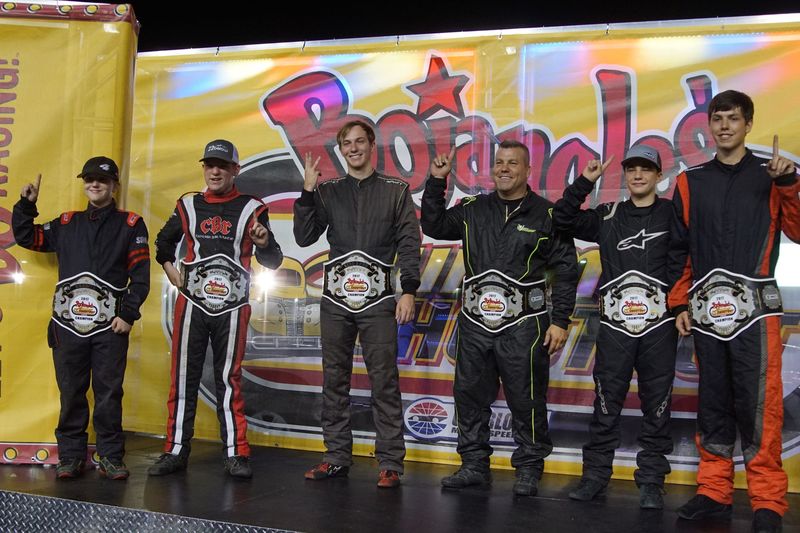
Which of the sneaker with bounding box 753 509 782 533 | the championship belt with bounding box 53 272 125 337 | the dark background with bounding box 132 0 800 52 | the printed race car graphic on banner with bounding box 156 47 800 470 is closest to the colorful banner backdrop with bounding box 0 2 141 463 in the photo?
the championship belt with bounding box 53 272 125 337

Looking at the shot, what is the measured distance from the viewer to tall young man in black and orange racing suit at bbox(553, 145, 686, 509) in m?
3.14

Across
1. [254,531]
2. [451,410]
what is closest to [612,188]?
[451,410]

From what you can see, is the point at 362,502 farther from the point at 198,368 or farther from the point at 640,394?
the point at 640,394

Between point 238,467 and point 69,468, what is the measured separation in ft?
2.39

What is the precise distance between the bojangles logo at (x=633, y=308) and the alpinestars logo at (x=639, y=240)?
0.80 feet

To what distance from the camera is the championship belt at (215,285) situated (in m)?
3.52

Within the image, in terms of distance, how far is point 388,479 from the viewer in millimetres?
3307

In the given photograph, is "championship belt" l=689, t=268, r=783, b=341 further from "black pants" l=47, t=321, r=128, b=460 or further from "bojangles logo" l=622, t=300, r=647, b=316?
"black pants" l=47, t=321, r=128, b=460

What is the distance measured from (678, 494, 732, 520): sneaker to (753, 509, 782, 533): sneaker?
180 mm

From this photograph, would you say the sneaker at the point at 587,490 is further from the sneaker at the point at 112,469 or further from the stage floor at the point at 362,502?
the sneaker at the point at 112,469

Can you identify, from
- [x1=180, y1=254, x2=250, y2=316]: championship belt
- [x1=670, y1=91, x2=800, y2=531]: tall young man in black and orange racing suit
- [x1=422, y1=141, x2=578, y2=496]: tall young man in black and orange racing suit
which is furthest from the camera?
[x1=180, y1=254, x2=250, y2=316]: championship belt

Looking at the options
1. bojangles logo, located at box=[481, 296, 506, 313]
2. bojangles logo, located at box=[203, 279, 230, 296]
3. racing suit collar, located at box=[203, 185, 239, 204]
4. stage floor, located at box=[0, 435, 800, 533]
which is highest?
racing suit collar, located at box=[203, 185, 239, 204]

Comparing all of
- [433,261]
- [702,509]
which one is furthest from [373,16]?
[702,509]

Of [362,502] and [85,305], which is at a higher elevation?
[85,305]
